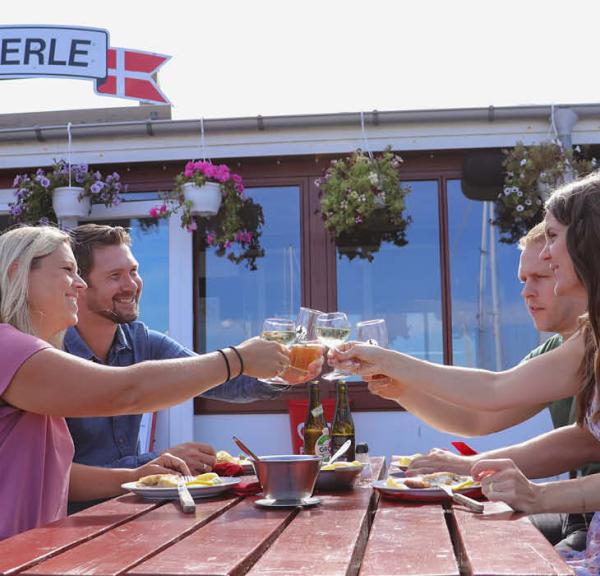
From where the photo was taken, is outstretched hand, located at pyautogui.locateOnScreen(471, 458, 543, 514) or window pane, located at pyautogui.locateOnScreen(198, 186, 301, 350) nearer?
outstretched hand, located at pyautogui.locateOnScreen(471, 458, 543, 514)

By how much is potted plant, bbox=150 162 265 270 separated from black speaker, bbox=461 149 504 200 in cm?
165

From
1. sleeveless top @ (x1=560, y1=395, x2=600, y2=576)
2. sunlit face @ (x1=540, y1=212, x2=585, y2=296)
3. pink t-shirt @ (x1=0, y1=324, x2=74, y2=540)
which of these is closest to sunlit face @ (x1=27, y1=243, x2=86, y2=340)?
pink t-shirt @ (x1=0, y1=324, x2=74, y2=540)

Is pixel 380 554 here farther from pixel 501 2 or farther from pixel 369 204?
pixel 501 2

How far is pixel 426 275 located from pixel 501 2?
2568mm

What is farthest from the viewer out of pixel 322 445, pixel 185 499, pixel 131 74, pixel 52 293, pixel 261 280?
pixel 131 74

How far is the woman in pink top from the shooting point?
81.5 inches

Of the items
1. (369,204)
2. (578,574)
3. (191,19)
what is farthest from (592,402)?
(191,19)

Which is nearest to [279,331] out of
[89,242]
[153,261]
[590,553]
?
[590,553]

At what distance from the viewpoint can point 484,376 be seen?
2.42m

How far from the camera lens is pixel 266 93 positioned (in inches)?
299

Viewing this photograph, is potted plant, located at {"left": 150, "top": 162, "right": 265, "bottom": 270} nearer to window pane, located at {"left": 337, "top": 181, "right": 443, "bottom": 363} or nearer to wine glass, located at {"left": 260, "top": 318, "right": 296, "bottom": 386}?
window pane, located at {"left": 337, "top": 181, "right": 443, "bottom": 363}

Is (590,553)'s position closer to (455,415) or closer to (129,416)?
(455,415)

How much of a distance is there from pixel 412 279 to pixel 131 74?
10.1ft

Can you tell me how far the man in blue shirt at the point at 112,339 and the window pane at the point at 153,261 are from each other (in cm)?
287
